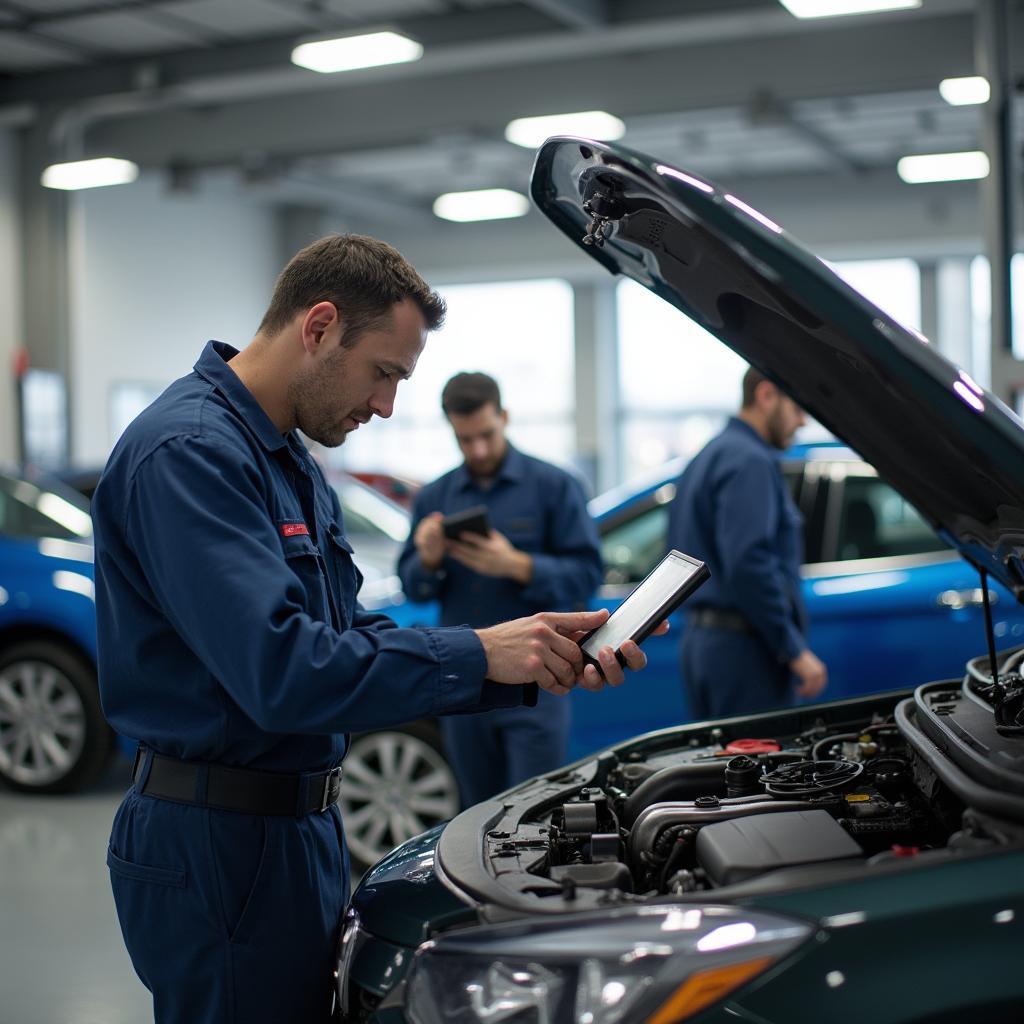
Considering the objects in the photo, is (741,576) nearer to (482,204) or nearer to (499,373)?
(482,204)

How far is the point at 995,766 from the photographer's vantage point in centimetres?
170

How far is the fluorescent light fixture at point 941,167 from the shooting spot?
13.2 metres

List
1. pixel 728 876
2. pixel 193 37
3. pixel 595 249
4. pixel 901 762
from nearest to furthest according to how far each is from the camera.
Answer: pixel 728 876, pixel 901 762, pixel 595 249, pixel 193 37

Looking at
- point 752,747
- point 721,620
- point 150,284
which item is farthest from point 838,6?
point 150,284

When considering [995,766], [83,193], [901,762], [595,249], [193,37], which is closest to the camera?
[995,766]

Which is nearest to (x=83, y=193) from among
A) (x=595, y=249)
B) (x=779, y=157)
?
(x=779, y=157)

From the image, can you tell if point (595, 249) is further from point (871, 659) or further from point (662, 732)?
point (871, 659)

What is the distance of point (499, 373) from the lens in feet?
60.8

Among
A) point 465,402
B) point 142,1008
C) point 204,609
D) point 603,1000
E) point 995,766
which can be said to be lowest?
point 142,1008

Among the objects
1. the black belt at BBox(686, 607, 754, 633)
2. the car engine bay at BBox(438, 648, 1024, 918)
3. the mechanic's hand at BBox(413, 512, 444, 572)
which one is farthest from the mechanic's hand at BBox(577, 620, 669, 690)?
the black belt at BBox(686, 607, 754, 633)

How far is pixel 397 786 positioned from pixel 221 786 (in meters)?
2.71

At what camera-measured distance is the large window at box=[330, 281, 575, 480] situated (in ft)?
59.3

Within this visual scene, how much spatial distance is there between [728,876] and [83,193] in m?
12.8

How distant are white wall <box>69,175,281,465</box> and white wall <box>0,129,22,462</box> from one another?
0.59 m
